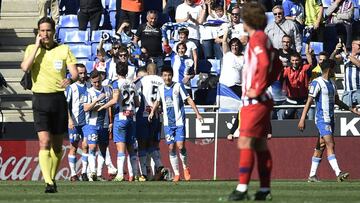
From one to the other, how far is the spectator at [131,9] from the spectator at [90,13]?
52cm

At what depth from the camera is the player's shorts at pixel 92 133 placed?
22.5 m

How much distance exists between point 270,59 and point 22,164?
11.5 m

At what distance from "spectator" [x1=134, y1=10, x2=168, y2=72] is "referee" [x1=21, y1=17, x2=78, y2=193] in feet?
32.1

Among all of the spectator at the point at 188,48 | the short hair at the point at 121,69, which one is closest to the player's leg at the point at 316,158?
the short hair at the point at 121,69

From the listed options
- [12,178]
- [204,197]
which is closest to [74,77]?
[204,197]

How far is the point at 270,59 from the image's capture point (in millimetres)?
13273

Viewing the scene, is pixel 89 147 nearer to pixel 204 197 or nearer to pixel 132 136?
pixel 132 136

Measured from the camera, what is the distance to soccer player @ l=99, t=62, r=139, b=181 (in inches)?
867

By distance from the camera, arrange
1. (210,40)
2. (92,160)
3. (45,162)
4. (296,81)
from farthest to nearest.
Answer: (210,40) < (296,81) < (92,160) < (45,162)

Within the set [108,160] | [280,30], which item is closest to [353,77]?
[280,30]

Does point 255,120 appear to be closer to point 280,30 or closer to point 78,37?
point 280,30

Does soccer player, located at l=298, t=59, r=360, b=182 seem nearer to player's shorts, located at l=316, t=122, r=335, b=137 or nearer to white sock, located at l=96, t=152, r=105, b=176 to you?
player's shorts, located at l=316, t=122, r=335, b=137

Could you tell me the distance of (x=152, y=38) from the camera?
25.9 metres

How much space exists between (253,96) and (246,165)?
2.50 feet
